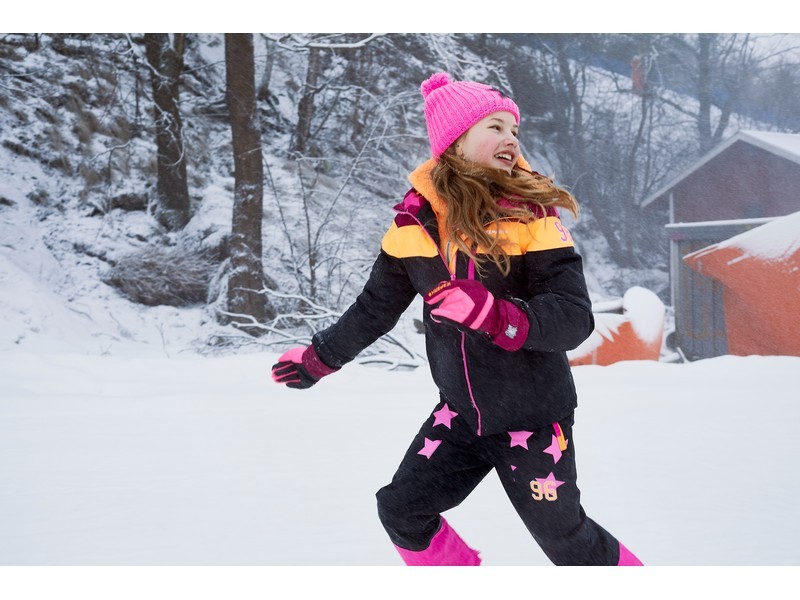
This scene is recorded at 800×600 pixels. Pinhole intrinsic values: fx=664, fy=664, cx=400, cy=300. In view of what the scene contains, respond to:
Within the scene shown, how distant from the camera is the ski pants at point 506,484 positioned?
123 centimetres

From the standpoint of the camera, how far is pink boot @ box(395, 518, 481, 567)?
1.38m

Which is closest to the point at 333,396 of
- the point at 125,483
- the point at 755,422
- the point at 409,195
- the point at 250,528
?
the point at 125,483

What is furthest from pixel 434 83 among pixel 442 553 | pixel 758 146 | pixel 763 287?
pixel 758 146

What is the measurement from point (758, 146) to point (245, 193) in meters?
3.40

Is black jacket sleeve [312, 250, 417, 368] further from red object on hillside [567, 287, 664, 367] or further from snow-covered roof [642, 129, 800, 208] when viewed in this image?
snow-covered roof [642, 129, 800, 208]

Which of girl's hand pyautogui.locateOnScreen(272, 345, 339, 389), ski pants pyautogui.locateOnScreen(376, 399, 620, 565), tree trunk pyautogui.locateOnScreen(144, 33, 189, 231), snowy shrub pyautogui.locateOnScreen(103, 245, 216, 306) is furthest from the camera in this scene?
tree trunk pyautogui.locateOnScreen(144, 33, 189, 231)

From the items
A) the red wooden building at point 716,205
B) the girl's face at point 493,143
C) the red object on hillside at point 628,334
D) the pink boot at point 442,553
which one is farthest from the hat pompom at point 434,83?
the red wooden building at point 716,205

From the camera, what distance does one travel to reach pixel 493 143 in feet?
4.51

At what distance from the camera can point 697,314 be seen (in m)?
4.32

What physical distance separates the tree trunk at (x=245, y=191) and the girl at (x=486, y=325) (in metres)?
3.24

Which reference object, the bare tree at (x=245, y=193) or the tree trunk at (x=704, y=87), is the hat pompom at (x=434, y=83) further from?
the tree trunk at (x=704, y=87)

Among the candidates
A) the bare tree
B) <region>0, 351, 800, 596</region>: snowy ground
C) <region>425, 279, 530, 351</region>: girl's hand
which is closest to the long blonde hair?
<region>425, 279, 530, 351</region>: girl's hand

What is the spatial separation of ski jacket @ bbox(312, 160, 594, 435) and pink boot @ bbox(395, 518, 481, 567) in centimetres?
25

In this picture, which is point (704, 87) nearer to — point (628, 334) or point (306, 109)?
point (628, 334)
